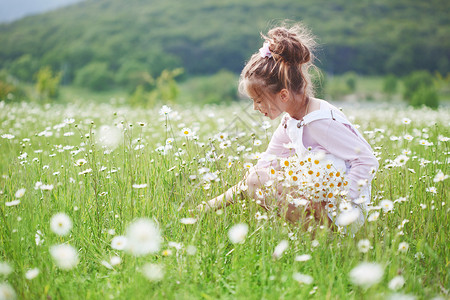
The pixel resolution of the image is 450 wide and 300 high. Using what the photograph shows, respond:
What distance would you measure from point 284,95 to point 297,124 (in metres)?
0.20

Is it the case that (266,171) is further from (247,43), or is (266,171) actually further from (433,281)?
(247,43)

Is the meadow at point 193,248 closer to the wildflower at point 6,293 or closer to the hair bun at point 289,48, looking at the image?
the wildflower at point 6,293

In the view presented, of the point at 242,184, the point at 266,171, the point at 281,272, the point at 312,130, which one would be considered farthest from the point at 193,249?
the point at 312,130

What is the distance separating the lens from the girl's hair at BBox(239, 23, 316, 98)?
232cm

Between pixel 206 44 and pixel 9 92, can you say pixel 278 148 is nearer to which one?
pixel 9 92

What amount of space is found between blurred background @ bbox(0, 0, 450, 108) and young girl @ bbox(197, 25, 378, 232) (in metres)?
41.3

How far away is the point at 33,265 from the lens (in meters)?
1.79

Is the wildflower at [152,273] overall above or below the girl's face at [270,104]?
below

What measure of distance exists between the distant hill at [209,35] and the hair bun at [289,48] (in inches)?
2345

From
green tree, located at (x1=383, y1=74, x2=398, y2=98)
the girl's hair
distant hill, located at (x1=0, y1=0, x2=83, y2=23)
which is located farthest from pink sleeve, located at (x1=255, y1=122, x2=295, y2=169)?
distant hill, located at (x1=0, y1=0, x2=83, y2=23)

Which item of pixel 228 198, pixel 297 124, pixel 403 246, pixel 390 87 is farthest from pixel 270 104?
pixel 390 87

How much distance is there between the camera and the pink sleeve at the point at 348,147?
211 centimetres

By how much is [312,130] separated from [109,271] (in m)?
1.40

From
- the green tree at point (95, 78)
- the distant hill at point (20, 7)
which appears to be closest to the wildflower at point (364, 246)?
the green tree at point (95, 78)
